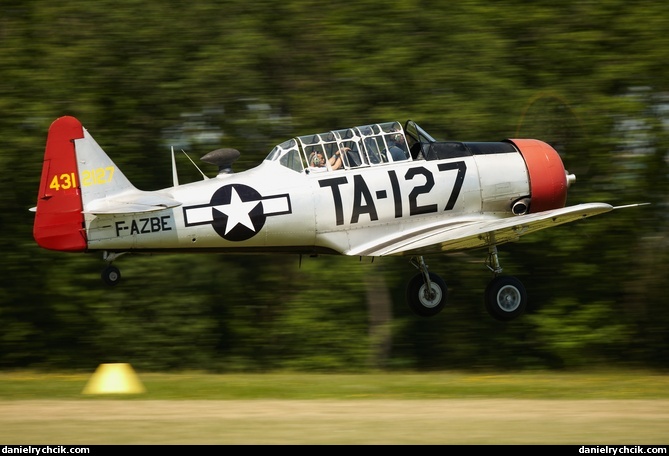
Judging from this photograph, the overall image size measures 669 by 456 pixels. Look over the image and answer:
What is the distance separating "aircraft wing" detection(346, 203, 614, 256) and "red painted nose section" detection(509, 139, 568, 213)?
659 millimetres

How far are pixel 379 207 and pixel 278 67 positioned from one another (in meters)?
8.07

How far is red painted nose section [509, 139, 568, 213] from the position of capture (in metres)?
13.9

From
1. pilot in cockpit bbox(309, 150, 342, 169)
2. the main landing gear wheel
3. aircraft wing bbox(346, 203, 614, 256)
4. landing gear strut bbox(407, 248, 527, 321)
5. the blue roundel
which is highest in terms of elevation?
pilot in cockpit bbox(309, 150, 342, 169)

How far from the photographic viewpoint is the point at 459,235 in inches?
508

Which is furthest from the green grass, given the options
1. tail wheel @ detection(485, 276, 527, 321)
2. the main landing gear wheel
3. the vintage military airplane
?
the main landing gear wheel

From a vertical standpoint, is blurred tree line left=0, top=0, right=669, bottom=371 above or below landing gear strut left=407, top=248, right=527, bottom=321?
above

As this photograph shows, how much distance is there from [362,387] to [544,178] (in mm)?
4124

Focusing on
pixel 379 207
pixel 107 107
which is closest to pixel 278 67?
pixel 107 107

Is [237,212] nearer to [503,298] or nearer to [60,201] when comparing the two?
[60,201]

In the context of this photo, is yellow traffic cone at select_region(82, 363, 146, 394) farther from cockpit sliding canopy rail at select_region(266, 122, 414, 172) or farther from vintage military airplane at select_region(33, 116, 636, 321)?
cockpit sliding canopy rail at select_region(266, 122, 414, 172)

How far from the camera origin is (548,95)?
786 inches

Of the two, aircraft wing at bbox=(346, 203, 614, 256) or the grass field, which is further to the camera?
aircraft wing at bbox=(346, 203, 614, 256)

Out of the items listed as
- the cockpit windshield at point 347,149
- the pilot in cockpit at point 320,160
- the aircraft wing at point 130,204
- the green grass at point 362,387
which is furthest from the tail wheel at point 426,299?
the aircraft wing at point 130,204

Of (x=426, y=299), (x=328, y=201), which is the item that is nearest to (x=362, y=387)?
(x=426, y=299)
